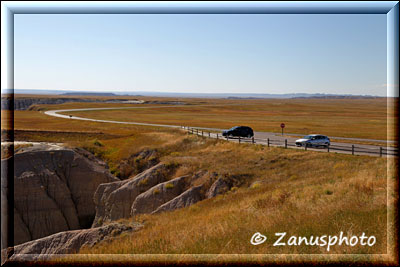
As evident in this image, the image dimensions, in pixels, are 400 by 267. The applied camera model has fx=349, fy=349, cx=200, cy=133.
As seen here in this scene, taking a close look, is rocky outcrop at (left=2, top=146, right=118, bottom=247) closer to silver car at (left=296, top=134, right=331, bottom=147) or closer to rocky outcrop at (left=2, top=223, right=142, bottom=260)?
rocky outcrop at (left=2, top=223, right=142, bottom=260)

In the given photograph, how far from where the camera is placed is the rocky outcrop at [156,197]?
30.5 metres

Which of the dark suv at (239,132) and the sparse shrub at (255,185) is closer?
the sparse shrub at (255,185)

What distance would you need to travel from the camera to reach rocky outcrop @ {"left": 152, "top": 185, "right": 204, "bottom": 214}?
89.4 feet

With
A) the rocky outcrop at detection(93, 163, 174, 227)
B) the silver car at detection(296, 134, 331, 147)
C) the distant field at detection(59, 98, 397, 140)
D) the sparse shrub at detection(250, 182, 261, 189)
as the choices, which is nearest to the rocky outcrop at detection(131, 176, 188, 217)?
the rocky outcrop at detection(93, 163, 174, 227)

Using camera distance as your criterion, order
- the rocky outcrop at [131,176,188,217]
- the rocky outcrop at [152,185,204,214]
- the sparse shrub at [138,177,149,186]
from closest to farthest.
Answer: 1. the rocky outcrop at [152,185,204,214]
2. the rocky outcrop at [131,176,188,217]
3. the sparse shrub at [138,177,149,186]

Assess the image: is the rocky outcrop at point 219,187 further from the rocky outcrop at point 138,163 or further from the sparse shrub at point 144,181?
the rocky outcrop at point 138,163

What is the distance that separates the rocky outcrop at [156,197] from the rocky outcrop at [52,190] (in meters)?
12.1

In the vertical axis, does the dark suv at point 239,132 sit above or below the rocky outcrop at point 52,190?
above

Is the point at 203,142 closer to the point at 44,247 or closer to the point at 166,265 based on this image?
the point at 44,247

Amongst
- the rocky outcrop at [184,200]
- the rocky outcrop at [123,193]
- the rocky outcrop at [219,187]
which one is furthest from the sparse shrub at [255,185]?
the rocky outcrop at [123,193]

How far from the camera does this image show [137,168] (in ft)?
148

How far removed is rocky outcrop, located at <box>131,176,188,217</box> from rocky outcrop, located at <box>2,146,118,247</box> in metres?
12.1

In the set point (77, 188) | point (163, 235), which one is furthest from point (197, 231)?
point (77, 188)

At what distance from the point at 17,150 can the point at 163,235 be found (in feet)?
114
